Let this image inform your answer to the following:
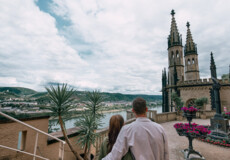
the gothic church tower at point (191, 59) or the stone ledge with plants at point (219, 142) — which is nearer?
the stone ledge with plants at point (219, 142)

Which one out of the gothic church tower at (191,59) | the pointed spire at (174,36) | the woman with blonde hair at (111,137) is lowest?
the woman with blonde hair at (111,137)

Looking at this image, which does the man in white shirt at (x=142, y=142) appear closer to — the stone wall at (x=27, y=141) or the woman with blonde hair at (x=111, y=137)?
the woman with blonde hair at (x=111, y=137)

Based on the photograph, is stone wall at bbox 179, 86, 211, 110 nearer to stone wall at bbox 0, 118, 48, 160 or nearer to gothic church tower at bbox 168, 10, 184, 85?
gothic church tower at bbox 168, 10, 184, 85

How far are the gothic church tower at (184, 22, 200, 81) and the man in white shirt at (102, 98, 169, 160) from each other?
110 feet

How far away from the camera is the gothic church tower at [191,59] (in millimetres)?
28500

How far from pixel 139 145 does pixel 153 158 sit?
0.22 m

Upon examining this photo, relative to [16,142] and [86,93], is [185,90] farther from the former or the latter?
[16,142]

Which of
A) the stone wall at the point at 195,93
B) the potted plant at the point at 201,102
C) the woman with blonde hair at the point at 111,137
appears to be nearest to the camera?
the woman with blonde hair at the point at 111,137

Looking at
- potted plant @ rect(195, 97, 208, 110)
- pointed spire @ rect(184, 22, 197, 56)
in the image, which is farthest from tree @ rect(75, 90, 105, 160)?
pointed spire @ rect(184, 22, 197, 56)

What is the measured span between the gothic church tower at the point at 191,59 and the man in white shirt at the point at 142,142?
110 feet

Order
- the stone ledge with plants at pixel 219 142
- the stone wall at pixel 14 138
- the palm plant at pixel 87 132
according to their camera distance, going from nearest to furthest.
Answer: the stone wall at pixel 14 138 → the palm plant at pixel 87 132 → the stone ledge with plants at pixel 219 142

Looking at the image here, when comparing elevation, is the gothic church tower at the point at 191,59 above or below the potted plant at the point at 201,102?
above

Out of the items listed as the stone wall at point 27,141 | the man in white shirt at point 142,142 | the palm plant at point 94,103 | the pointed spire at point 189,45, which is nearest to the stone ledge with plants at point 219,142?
the palm plant at point 94,103

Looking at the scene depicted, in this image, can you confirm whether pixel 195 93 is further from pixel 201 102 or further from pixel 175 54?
pixel 175 54
